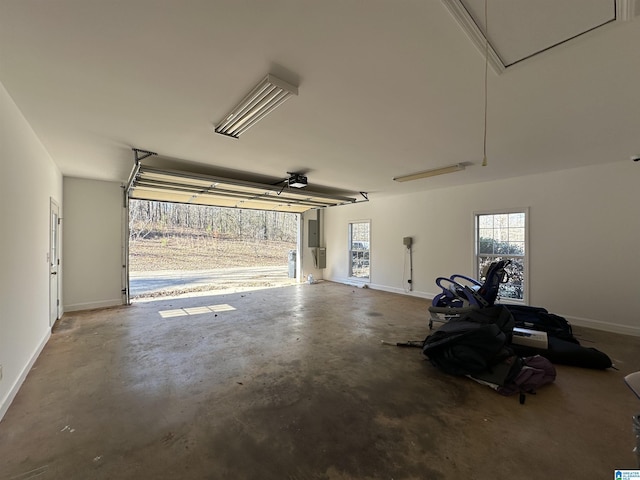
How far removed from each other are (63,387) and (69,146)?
3.04 metres

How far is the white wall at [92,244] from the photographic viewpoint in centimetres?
533

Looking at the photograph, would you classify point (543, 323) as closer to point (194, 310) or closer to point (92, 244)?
point (194, 310)

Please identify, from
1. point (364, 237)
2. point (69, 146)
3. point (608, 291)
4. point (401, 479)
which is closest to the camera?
point (401, 479)

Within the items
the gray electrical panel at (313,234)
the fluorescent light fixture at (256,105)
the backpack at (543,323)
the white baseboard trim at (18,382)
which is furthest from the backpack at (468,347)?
the gray electrical panel at (313,234)

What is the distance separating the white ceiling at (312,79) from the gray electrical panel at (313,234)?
224 inches

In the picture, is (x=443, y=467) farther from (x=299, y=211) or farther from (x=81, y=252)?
(x=299, y=211)

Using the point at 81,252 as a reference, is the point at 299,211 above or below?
above

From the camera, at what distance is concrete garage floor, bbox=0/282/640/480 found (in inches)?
67.6

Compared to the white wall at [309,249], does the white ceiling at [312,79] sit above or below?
above

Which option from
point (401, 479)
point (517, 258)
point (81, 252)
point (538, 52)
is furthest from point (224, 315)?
point (517, 258)

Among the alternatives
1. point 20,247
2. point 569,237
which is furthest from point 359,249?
point 20,247

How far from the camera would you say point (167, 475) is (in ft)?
5.37

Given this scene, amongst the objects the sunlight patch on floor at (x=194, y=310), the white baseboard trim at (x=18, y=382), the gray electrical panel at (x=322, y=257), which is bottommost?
the sunlight patch on floor at (x=194, y=310)

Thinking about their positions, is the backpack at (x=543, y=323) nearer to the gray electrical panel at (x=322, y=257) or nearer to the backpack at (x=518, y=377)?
the backpack at (x=518, y=377)
